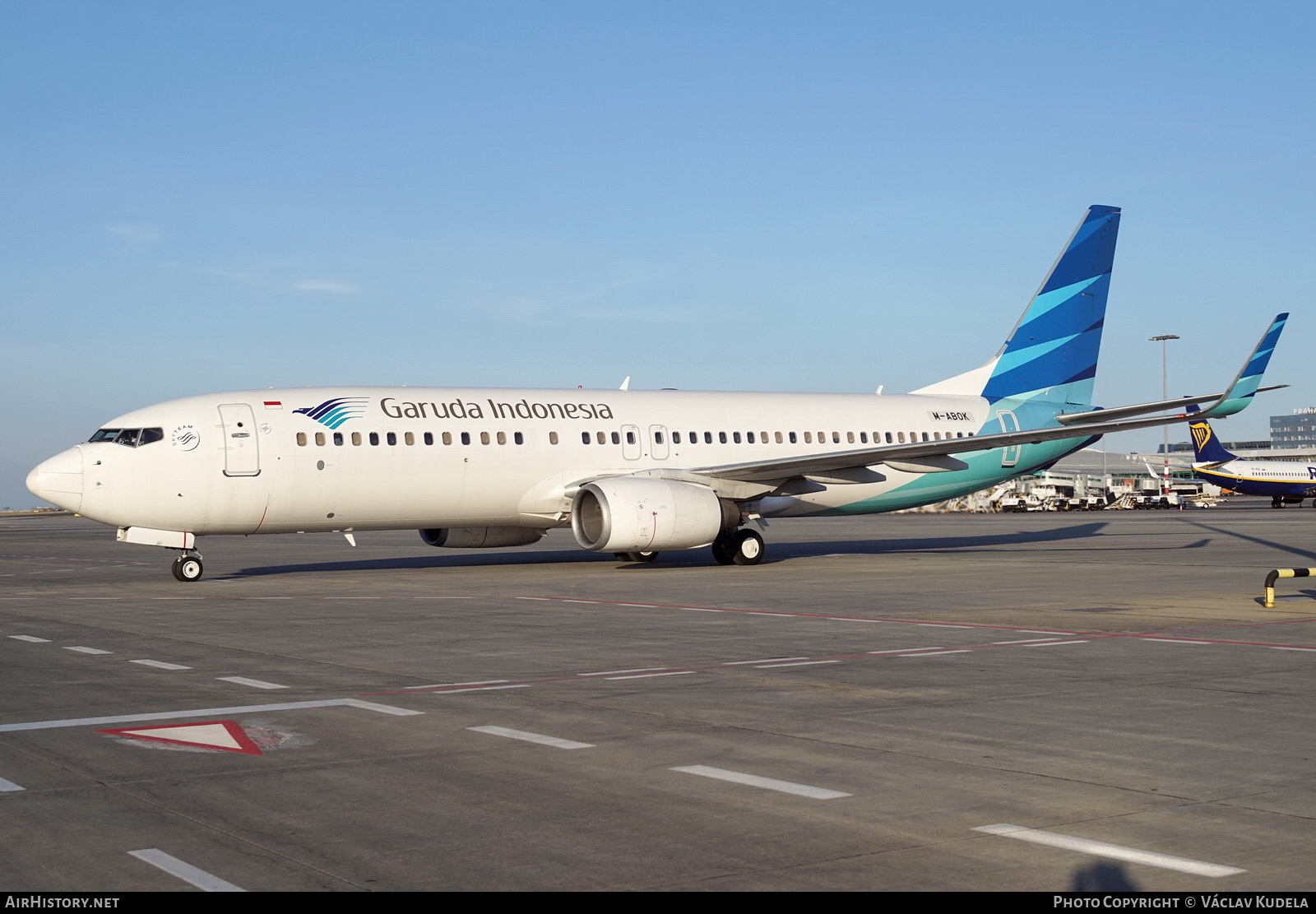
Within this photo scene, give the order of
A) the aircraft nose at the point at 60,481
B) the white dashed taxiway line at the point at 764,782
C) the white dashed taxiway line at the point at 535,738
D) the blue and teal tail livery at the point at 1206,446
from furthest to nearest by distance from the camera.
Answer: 1. the blue and teal tail livery at the point at 1206,446
2. the aircraft nose at the point at 60,481
3. the white dashed taxiway line at the point at 535,738
4. the white dashed taxiway line at the point at 764,782

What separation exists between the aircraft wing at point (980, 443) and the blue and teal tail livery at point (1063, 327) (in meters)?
5.09

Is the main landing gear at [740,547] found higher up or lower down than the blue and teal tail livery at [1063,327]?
lower down

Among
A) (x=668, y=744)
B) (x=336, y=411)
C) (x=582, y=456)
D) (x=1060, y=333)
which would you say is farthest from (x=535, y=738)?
(x=1060, y=333)

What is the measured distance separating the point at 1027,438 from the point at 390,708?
20.3 meters

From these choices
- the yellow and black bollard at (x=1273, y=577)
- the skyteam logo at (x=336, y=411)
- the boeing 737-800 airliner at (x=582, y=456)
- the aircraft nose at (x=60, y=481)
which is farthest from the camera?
the skyteam logo at (x=336, y=411)

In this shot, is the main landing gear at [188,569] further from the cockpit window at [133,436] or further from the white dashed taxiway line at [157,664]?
the white dashed taxiway line at [157,664]

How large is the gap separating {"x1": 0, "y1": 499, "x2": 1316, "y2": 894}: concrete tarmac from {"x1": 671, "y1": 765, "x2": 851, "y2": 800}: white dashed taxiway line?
2 centimetres

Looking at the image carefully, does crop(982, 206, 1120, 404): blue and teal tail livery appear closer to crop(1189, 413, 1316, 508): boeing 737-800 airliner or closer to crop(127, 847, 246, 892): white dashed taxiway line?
crop(127, 847, 246, 892): white dashed taxiway line

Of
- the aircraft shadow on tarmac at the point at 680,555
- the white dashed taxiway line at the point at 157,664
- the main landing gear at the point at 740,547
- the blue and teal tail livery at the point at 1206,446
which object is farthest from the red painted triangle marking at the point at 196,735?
the blue and teal tail livery at the point at 1206,446

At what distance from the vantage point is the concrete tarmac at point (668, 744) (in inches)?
219

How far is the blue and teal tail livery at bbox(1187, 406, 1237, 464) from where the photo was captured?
252ft

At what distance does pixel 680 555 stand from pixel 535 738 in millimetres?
23663

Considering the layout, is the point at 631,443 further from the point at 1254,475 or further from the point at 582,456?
the point at 1254,475

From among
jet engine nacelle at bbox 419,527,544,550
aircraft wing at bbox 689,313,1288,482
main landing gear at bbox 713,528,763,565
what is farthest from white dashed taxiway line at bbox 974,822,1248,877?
jet engine nacelle at bbox 419,527,544,550
